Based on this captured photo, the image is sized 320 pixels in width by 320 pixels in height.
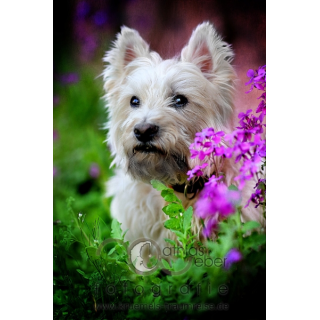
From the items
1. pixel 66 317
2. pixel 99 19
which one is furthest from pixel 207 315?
pixel 99 19

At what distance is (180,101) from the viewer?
2.04 meters

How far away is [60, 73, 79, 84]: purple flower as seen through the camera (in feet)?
7.09

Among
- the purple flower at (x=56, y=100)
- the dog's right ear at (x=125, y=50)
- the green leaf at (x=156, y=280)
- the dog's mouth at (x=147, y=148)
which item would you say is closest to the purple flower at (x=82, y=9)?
the dog's right ear at (x=125, y=50)

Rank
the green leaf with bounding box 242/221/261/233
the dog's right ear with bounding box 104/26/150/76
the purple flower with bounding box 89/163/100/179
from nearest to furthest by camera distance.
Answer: the green leaf with bounding box 242/221/261/233 → the dog's right ear with bounding box 104/26/150/76 → the purple flower with bounding box 89/163/100/179

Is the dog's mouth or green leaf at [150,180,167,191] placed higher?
the dog's mouth

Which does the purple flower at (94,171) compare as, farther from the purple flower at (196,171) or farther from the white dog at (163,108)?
the purple flower at (196,171)

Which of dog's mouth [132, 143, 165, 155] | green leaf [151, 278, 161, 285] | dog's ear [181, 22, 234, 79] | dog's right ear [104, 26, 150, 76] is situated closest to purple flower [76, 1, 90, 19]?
dog's right ear [104, 26, 150, 76]

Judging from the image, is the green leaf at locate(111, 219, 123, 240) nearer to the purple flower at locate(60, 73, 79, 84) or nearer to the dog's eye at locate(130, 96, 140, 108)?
the dog's eye at locate(130, 96, 140, 108)

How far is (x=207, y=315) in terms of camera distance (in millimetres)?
1950

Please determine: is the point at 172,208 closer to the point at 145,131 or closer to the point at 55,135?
the point at 145,131

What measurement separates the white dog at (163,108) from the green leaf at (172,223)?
0.48ft

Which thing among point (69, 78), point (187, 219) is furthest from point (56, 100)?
point (187, 219)

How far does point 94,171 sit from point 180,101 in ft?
2.93

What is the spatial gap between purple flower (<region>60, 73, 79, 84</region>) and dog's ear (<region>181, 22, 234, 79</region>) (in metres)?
0.56
